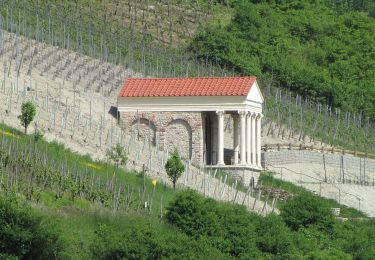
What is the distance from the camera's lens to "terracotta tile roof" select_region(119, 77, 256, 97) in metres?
98.9

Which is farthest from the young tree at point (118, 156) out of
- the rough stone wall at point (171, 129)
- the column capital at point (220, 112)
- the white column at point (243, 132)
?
the white column at point (243, 132)

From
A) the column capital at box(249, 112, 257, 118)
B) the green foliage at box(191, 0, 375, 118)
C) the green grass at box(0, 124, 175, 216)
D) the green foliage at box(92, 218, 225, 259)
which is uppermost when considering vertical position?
the green foliage at box(191, 0, 375, 118)

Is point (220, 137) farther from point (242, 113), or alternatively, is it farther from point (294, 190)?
point (294, 190)

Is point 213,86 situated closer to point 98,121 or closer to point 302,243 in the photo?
point 98,121

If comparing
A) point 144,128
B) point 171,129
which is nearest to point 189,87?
point 171,129

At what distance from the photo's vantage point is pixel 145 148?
93688 millimetres

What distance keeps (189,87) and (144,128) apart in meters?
3.67

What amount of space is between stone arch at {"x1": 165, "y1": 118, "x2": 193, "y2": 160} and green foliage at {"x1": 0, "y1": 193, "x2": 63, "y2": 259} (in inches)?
1312

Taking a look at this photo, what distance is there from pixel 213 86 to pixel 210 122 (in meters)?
2.40

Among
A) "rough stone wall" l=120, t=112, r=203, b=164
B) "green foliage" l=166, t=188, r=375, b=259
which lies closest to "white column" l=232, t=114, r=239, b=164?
"rough stone wall" l=120, t=112, r=203, b=164

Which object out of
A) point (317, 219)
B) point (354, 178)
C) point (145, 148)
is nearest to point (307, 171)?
point (354, 178)

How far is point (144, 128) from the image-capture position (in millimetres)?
98938

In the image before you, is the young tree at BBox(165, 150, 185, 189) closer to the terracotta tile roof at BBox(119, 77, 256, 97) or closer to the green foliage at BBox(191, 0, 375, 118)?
the terracotta tile roof at BBox(119, 77, 256, 97)

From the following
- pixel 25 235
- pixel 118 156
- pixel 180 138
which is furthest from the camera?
pixel 180 138
